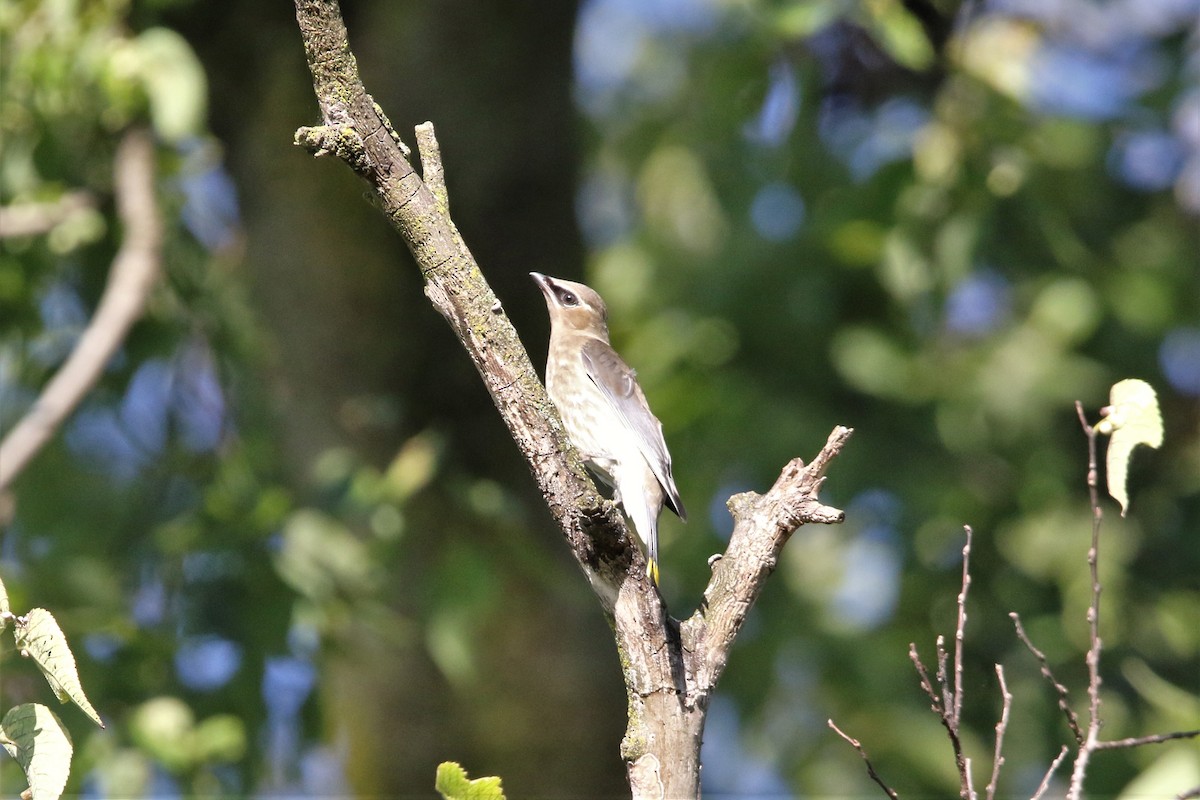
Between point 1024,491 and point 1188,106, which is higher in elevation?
point 1188,106

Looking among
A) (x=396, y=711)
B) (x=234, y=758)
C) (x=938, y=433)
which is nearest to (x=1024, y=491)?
(x=938, y=433)

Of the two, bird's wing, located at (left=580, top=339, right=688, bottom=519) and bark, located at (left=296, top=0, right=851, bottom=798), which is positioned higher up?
bird's wing, located at (left=580, top=339, right=688, bottom=519)

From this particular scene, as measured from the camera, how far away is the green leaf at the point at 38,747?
6.48 ft

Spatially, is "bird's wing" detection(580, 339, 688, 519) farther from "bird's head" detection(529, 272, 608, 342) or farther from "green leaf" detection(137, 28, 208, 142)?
"green leaf" detection(137, 28, 208, 142)

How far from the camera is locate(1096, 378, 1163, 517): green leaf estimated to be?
2.13 m

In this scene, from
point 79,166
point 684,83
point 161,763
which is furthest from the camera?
point 684,83

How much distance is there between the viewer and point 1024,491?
685 cm

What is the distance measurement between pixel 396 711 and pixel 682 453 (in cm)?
190

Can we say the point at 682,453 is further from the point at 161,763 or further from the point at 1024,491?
the point at 161,763

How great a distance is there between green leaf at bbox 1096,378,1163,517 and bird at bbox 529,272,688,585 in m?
1.67

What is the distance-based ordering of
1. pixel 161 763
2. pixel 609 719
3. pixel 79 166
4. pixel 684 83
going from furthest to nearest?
pixel 684 83, pixel 609 719, pixel 79 166, pixel 161 763

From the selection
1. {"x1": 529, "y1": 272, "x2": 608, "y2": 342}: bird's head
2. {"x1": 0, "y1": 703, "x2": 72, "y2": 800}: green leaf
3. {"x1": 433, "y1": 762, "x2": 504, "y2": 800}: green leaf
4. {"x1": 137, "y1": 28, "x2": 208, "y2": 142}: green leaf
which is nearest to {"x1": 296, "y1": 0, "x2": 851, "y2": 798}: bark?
{"x1": 433, "y1": 762, "x2": 504, "y2": 800}: green leaf

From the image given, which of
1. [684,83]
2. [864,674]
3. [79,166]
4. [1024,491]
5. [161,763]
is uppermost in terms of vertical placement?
[684,83]

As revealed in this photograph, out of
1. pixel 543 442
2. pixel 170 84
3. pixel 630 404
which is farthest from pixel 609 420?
pixel 543 442
